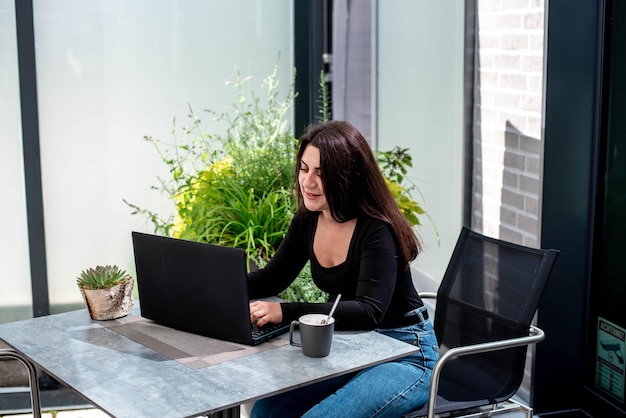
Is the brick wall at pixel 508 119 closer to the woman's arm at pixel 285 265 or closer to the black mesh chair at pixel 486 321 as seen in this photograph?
the black mesh chair at pixel 486 321

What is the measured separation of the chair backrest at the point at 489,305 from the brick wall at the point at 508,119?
628 mm

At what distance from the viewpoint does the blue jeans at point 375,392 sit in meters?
2.38

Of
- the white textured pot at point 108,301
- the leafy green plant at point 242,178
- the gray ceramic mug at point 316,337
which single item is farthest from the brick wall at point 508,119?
the white textured pot at point 108,301

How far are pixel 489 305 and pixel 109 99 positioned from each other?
2006 mm

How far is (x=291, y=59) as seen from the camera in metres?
4.22

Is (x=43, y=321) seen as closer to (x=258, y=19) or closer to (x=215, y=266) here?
(x=215, y=266)

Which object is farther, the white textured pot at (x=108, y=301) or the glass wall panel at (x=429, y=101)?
the glass wall panel at (x=429, y=101)

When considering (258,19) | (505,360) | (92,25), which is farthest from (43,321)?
(258,19)

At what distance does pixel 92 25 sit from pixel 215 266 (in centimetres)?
200

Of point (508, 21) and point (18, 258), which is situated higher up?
point (508, 21)

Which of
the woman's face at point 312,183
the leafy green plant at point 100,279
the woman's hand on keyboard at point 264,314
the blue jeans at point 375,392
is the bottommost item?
the blue jeans at point 375,392

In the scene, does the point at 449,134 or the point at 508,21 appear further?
the point at 449,134

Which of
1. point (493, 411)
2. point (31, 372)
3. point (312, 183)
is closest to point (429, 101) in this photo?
point (312, 183)

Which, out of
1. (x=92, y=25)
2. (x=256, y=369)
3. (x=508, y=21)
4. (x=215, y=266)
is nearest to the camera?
(x=256, y=369)
